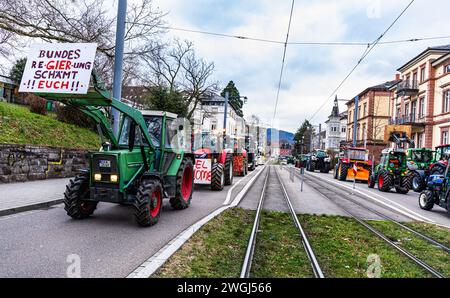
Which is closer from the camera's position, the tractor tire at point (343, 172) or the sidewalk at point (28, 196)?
the sidewalk at point (28, 196)

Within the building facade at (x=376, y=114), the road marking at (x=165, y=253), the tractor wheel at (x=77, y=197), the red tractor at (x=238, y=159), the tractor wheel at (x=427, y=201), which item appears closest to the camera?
the road marking at (x=165, y=253)

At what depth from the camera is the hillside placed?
46.6 feet

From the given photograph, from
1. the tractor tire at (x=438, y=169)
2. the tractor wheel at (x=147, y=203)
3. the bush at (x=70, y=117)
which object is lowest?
the tractor wheel at (x=147, y=203)

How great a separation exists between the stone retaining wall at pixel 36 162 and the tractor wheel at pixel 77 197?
5896 mm

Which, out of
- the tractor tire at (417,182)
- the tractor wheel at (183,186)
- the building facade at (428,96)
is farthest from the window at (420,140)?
the tractor wheel at (183,186)

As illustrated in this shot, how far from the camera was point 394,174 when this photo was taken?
19.9m

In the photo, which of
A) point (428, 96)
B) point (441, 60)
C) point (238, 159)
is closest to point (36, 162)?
point (238, 159)

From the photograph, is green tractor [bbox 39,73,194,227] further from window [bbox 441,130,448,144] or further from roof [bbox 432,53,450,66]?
roof [bbox 432,53,450,66]

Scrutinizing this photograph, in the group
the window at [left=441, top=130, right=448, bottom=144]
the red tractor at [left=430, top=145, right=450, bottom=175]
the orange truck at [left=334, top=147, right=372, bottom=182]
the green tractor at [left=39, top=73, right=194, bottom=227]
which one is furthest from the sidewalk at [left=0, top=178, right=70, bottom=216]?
the window at [left=441, top=130, right=448, bottom=144]

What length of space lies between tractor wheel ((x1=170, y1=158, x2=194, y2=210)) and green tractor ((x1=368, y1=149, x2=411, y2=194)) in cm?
1297

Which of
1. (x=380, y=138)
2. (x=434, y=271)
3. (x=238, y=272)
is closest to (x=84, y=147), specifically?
(x=238, y=272)

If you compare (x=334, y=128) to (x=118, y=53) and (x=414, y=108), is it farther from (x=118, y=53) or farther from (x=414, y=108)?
(x=118, y=53)

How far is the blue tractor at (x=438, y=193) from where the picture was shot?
1160cm

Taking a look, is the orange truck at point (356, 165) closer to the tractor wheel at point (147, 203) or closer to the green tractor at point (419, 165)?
the green tractor at point (419, 165)
